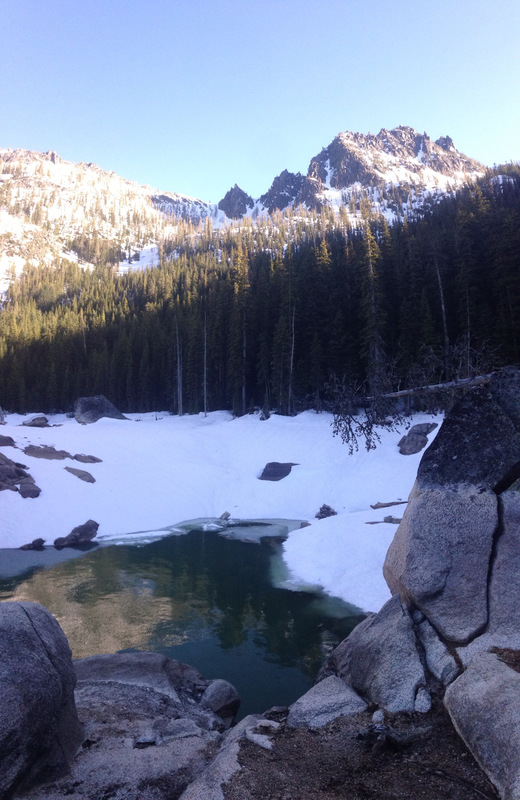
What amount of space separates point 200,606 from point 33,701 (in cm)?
997

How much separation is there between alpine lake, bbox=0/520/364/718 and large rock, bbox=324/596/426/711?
290 cm

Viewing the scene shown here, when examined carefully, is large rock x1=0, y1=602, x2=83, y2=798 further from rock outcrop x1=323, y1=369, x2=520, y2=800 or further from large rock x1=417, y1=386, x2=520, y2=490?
large rock x1=417, y1=386, x2=520, y2=490

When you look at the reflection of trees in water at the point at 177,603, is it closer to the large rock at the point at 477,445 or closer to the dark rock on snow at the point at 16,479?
the dark rock on snow at the point at 16,479

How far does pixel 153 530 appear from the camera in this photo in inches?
1016

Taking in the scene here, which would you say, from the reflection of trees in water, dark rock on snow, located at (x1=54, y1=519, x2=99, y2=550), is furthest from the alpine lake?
dark rock on snow, located at (x1=54, y1=519, x2=99, y2=550)

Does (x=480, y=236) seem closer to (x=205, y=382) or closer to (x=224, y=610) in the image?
(x=205, y=382)

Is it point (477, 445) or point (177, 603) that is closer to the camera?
point (477, 445)

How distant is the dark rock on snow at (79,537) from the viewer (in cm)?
Answer: 2258

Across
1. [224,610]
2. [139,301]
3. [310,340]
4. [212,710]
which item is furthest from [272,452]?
[139,301]

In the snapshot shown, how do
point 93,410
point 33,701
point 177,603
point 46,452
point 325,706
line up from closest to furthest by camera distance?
point 33,701, point 325,706, point 177,603, point 46,452, point 93,410

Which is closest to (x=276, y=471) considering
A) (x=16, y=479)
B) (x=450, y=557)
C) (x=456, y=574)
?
(x=16, y=479)

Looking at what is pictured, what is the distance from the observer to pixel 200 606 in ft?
50.4

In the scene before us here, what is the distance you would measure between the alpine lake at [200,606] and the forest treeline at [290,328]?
7.03 metres

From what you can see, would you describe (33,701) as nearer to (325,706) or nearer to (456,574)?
(325,706)
